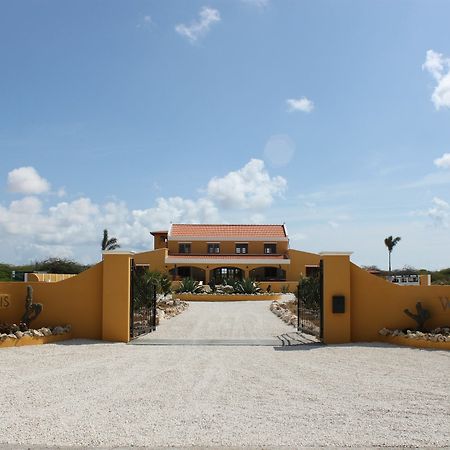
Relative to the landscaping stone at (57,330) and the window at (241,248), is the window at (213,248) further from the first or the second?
Answer: the landscaping stone at (57,330)

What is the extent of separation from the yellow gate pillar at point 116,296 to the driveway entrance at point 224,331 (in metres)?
0.61

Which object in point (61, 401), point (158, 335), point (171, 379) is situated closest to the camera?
point (61, 401)

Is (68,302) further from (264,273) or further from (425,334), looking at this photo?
(264,273)

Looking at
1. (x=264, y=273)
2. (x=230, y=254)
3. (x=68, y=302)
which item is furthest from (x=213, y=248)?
(x=68, y=302)

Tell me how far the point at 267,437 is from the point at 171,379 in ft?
11.9

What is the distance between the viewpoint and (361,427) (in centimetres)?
662

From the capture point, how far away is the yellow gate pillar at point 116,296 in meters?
14.4

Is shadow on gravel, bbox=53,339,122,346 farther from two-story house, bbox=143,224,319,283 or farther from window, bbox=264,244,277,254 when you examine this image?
window, bbox=264,244,277,254

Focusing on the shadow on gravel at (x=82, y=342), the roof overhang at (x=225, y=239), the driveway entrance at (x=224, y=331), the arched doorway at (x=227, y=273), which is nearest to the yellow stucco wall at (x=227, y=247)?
the roof overhang at (x=225, y=239)

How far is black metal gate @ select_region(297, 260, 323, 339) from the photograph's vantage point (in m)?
15.2

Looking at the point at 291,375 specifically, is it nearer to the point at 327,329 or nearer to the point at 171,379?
the point at 171,379

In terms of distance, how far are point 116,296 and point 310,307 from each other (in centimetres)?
729

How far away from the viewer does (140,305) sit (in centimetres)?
1773

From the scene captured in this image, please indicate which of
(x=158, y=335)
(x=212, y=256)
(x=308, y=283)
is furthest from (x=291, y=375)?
(x=212, y=256)
